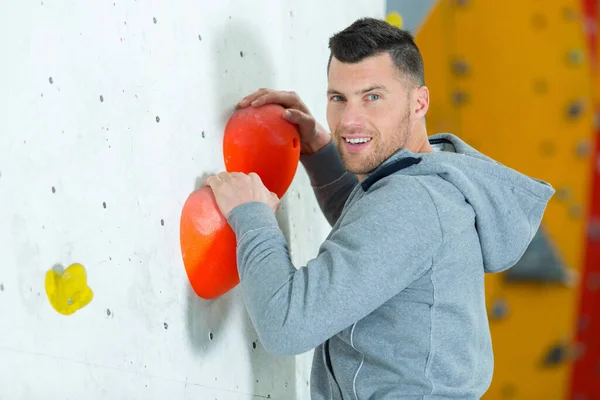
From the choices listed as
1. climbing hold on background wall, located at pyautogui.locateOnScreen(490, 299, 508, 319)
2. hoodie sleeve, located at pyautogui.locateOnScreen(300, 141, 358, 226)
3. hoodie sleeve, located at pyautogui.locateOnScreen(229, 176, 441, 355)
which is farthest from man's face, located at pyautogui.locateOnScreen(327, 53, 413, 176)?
climbing hold on background wall, located at pyautogui.locateOnScreen(490, 299, 508, 319)

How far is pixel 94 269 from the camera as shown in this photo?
0.88 metres

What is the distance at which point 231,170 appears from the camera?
45.1 inches

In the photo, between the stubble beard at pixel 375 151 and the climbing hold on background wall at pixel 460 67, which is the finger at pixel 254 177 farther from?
the climbing hold on background wall at pixel 460 67

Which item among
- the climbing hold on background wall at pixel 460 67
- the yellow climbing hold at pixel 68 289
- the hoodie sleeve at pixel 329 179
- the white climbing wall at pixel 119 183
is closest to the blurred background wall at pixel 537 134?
the climbing hold on background wall at pixel 460 67

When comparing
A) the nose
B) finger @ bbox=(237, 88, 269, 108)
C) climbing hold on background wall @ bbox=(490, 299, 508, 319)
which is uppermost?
finger @ bbox=(237, 88, 269, 108)

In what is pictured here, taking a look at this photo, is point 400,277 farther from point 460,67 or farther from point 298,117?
point 460,67

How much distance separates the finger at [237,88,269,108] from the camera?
1171mm

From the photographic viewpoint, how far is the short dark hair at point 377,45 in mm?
1050

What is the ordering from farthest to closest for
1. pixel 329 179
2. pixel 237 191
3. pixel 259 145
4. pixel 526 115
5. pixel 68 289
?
pixel 526 115 → pixel 329 179 → pixel 259 145 → pixel 237 191 → pixel 68 289

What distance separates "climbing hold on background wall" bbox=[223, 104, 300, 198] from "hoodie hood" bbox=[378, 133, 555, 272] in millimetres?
200

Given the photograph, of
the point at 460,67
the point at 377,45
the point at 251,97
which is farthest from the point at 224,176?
the point at 460,67

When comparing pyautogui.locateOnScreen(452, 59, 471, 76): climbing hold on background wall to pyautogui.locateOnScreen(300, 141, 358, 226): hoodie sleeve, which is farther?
pyautogui.locateOnScreen(452, 59, 471, 76): climbing hold on background wall

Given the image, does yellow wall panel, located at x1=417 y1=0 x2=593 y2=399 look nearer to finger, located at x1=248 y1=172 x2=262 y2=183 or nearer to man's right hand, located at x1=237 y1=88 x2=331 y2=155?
man's right hand, located at x1=237 y1=88 x2=331 y2=155

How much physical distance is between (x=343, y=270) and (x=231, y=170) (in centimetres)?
32
